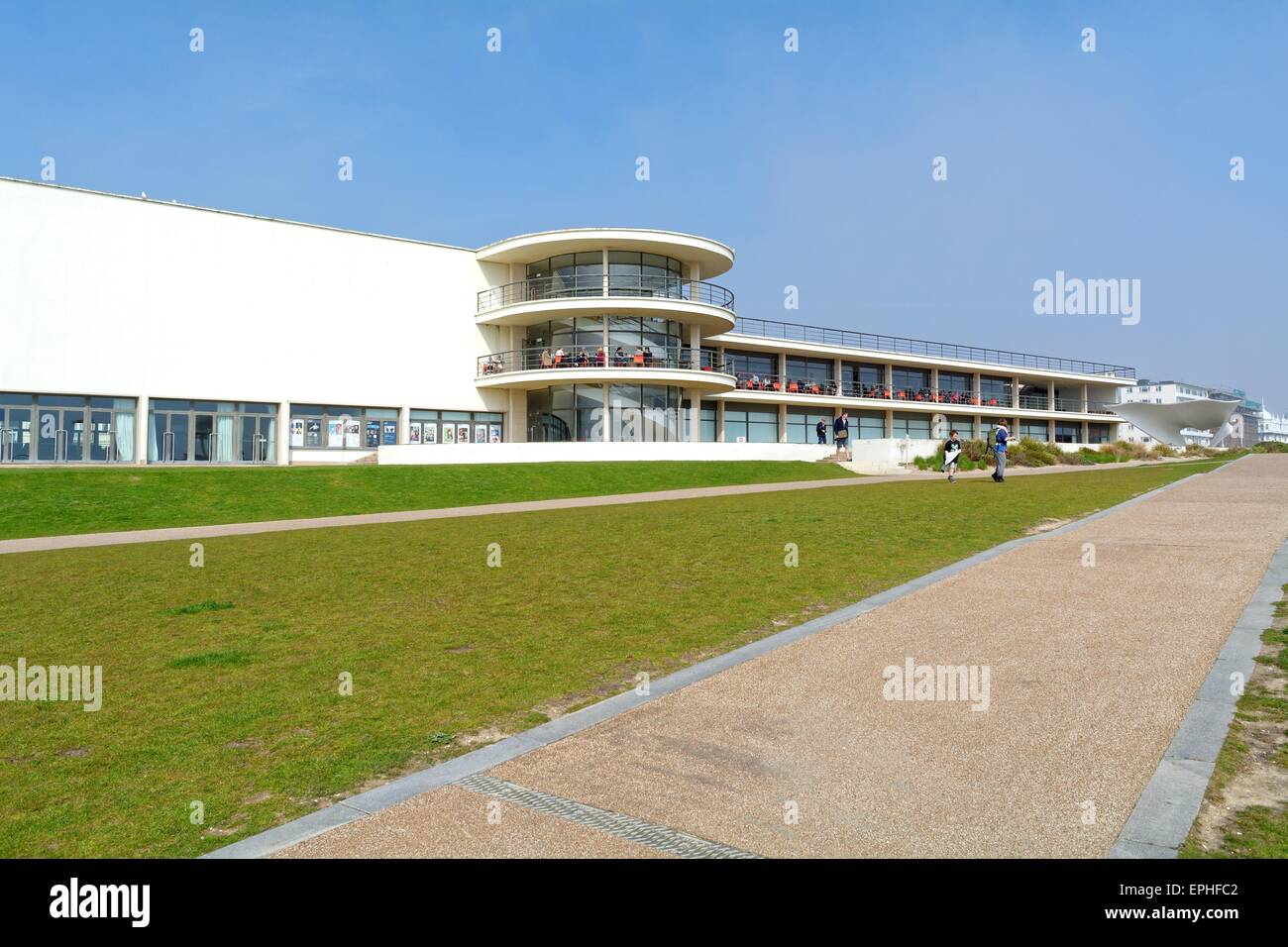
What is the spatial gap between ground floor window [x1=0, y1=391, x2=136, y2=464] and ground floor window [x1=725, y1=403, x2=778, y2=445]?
103 ft

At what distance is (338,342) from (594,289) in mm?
12676

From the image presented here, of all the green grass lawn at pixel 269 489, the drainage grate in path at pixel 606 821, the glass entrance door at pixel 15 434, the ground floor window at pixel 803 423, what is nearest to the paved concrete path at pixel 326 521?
the green grass lawn at pixel 269 489

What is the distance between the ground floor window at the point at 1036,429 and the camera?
238 feet

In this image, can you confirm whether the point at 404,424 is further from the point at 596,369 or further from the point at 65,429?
the point at 65,429

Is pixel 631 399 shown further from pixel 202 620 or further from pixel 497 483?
pixel 202 620

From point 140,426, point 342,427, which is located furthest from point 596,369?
point 140,426

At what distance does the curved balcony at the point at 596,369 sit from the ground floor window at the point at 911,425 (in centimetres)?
2425

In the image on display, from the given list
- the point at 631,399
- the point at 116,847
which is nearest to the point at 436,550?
the point at 116,847

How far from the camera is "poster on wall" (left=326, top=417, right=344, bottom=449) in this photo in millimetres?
40156

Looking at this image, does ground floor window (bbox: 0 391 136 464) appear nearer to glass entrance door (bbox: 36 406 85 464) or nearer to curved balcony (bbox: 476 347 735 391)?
glass entrance door (bbox: 36 406 85 464)

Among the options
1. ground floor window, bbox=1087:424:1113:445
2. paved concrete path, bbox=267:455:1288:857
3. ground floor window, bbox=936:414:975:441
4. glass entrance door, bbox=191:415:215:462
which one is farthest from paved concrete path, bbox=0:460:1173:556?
ground floor window, bbox=1087:424:1113:445

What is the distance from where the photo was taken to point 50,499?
20.3 meters

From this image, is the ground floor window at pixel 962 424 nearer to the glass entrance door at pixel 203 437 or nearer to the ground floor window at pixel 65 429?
the glass entrance door at pixel 203 437

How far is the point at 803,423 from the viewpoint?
56219 millimetres
